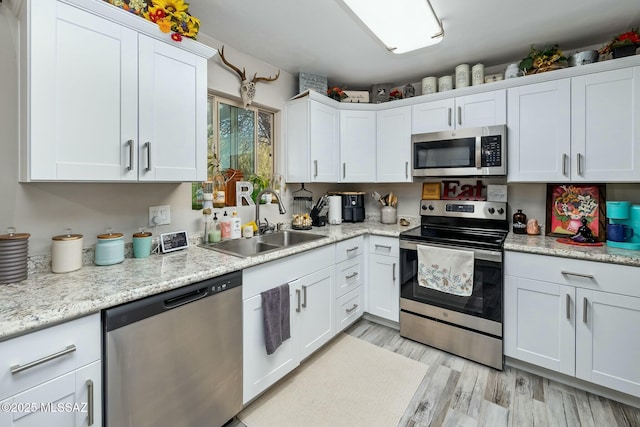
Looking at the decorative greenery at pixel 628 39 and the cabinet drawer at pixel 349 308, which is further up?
the decorative greenery at pixel 628 39

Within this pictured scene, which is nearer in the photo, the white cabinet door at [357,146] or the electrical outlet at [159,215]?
the electrical outlet at [159,215]

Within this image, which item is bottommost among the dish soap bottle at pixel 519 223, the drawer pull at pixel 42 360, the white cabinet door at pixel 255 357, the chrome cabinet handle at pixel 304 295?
the white cabinet door at pixel 255 357

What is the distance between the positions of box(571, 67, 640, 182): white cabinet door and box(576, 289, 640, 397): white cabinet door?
830 mm

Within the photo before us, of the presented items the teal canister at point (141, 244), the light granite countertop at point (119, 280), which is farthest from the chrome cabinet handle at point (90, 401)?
the teal canister at point (141, 244)

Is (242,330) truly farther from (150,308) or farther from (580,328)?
(580,328)

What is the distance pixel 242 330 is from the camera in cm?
153

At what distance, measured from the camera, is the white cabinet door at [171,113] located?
1.45 meters

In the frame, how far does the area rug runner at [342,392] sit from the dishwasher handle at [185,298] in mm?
852

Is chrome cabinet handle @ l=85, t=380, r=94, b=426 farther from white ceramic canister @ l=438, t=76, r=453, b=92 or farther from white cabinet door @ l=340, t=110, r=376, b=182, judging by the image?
white ceramic canister @ l=438, t=76, r=453, b=92

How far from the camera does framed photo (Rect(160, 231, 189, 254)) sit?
1720 millimetres

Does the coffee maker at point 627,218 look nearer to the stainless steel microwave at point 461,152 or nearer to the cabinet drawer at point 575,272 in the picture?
the cabinet drawer at point 575,272

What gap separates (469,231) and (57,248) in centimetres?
283

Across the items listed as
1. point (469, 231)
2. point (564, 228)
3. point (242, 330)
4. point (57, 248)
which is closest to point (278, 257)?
point (242, 330)

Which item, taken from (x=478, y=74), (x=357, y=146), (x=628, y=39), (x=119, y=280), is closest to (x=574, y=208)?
(x=628, y=39)
